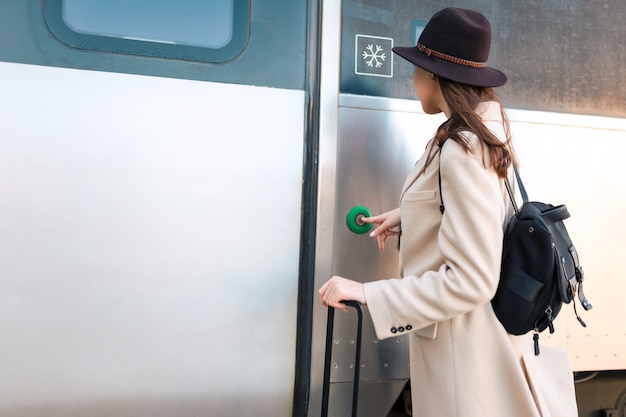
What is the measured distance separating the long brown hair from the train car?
0.46 meters

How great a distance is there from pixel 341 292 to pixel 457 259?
0.29m

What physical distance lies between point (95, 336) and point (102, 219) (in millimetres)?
338

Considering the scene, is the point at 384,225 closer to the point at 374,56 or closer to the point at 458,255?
the point at 458,255

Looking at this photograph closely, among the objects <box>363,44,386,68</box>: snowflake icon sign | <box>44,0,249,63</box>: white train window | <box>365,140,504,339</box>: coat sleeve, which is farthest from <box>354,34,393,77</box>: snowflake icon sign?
<box>365,140,504,339</box>: coat sleeve

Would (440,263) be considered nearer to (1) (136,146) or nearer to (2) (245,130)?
(2) (245,130)

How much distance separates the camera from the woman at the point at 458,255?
1373mm

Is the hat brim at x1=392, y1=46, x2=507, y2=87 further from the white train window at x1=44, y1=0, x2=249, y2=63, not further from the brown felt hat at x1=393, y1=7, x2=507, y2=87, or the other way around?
the white train window at x1=44, y1=0, x2=249, y2=63

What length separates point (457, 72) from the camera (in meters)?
1.48

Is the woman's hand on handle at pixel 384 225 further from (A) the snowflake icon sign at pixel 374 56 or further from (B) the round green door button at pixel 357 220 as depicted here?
(A) the snowflake icon sign at pixel 374 56

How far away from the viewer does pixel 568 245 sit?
4.89ft

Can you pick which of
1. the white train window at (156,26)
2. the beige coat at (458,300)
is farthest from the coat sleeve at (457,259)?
the white train window at (156,26)

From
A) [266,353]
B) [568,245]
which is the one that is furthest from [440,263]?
[266,353]

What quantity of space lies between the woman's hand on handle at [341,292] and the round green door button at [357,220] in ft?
1.37

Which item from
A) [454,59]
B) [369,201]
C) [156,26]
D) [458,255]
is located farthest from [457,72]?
[156,26]
